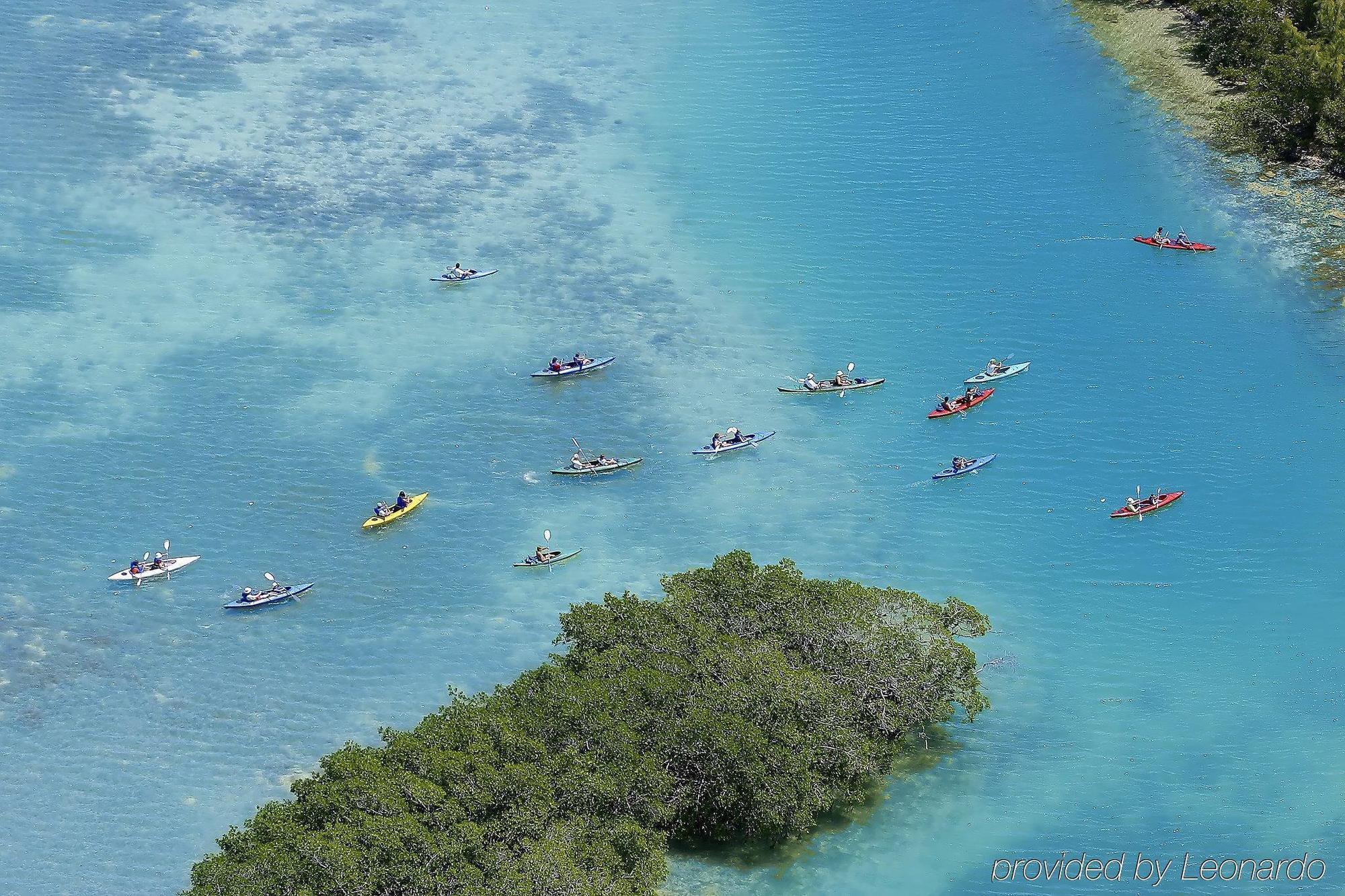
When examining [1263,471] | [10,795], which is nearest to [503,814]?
[10,795]

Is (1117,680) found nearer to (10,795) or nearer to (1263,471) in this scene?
(1263,471)

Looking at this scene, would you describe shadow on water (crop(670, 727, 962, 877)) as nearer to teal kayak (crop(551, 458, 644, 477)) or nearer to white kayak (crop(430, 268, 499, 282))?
teal kayak (crop(551, 458, 644, 477))

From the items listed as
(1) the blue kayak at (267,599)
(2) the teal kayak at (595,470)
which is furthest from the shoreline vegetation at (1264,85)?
(1) the blue kayak at (267,599)

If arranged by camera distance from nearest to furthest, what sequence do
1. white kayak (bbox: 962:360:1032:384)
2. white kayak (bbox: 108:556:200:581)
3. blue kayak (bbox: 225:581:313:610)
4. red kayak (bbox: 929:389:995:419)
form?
blue kayak (bbox: 225:581:313:610), white kayak (bbox: 108:556:200:581), red kayak (bbox: 929:389:995:419), white kayak (bbox: 962:360:1032:384)

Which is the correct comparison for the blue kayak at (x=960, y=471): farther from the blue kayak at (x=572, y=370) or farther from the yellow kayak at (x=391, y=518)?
the yellow kayak at (x=391, y=518)

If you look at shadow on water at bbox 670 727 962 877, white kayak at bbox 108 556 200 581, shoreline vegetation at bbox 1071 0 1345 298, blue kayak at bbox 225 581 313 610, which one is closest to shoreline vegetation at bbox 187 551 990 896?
shadow on water at bbox 670 727 962 877

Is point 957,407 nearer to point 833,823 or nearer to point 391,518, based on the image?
point 391,518

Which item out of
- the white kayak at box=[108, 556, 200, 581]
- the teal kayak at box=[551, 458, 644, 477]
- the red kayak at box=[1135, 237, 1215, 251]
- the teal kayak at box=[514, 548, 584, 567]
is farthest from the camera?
the red kayak at box=[1135, 237, 1215, 251]
